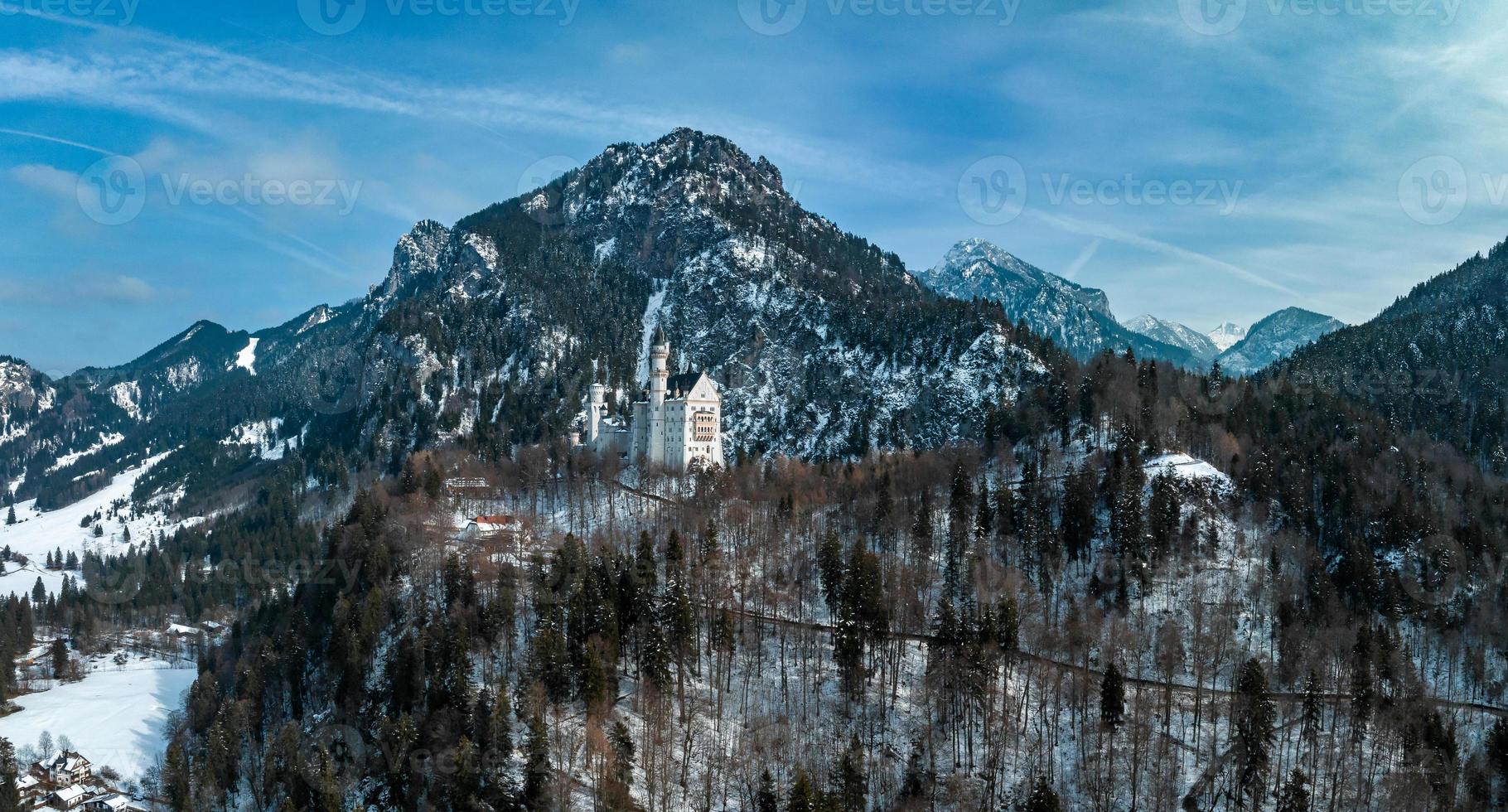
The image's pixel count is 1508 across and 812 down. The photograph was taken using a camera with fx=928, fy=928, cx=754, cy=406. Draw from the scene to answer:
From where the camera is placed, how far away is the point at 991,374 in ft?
581

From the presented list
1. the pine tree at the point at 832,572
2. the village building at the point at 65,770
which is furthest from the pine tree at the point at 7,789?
the pine tree at the point at 832,572

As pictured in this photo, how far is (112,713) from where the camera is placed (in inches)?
4774

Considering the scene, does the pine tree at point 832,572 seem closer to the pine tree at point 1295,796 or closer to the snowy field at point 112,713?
the pine tree at point 1295,796

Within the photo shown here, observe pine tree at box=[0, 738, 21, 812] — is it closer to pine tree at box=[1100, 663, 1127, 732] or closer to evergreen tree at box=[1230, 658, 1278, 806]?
pine tree at box=[1100, 663, 1127, 732]

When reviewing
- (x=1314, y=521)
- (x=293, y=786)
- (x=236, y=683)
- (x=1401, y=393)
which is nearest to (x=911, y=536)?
(x=1314, y=521)

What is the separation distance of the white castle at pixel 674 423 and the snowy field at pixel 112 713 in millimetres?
71340

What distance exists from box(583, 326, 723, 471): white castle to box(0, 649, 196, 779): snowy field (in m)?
71.3

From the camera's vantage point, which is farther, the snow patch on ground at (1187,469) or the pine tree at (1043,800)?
the snow patch on ground at (1187,469)

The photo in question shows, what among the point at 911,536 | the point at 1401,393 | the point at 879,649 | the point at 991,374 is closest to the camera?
the point at 879,649

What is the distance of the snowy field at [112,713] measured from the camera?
355ft

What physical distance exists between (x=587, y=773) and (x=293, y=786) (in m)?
29.2

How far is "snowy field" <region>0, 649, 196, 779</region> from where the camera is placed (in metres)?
108

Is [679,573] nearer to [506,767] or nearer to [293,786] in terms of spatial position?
[506,767]

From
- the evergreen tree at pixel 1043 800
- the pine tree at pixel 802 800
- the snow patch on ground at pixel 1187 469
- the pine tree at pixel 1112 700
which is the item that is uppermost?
the snow patch on ground at pixel 1187 469
